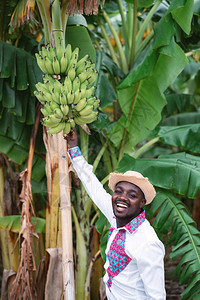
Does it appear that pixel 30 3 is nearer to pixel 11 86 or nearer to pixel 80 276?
pixel 11 86

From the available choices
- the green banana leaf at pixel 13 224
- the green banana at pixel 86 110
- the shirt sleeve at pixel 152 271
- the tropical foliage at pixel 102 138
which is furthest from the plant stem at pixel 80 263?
the shirt sleeve at pixel 152 271

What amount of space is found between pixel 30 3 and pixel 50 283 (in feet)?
5.67

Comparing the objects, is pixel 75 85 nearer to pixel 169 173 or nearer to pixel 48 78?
pixel 48 78

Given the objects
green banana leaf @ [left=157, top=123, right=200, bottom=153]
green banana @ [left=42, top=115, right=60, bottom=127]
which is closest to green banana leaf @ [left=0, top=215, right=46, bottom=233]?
green banana leaf @ [left=157, top=123, right=200, bottom=153]

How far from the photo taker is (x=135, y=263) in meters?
1.33

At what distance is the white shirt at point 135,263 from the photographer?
126 centimetres

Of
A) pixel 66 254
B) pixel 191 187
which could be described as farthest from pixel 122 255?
pixel 191 187

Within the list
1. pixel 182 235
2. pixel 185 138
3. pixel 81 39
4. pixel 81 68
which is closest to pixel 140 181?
pixel 81 68

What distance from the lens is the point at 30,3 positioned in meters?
2.04

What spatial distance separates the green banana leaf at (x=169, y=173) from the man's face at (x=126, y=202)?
93 cm

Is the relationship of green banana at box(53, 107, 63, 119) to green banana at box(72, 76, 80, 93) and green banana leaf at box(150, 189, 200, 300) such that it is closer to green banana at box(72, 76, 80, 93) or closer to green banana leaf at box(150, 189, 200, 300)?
green banana at box(72, 76, 80, 93)

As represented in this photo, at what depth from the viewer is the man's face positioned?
1360mm

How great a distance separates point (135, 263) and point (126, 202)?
225 mm

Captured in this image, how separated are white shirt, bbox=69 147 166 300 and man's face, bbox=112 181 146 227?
28mm
